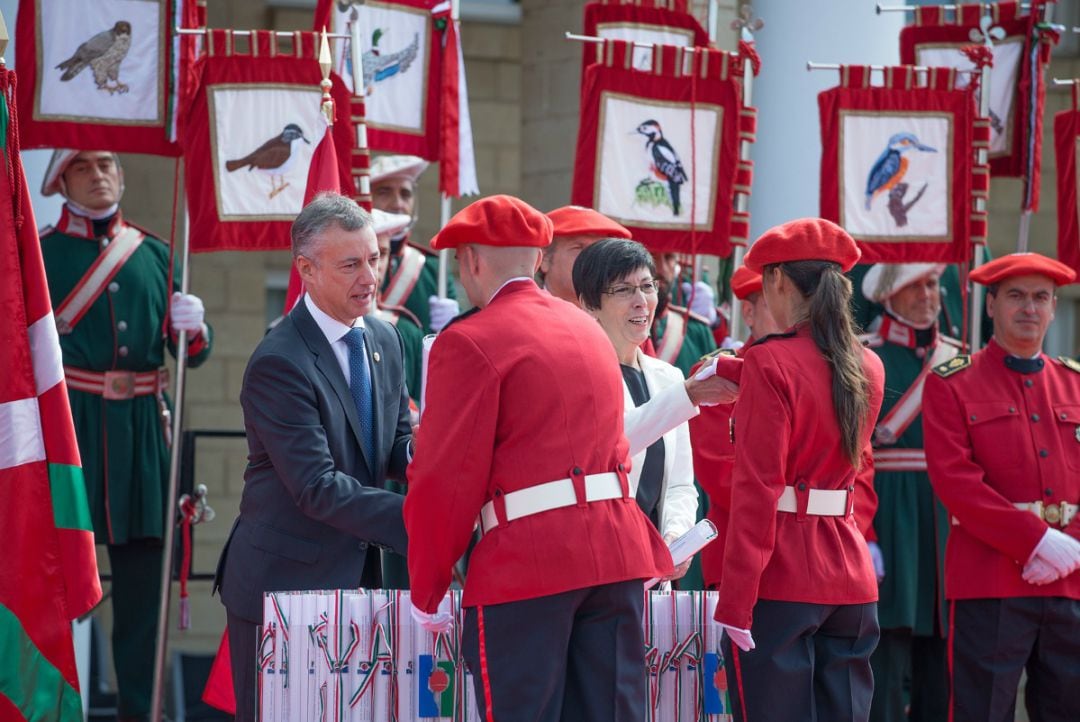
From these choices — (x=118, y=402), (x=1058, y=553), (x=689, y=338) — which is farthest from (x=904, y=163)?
(x=118, y=402)

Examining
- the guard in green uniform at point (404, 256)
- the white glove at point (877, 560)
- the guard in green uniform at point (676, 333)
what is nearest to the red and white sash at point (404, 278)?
the guard in green uniform at point (404, 256)

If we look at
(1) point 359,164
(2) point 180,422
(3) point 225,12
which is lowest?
(2) point 180,422

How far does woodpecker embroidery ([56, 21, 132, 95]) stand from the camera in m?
5.67

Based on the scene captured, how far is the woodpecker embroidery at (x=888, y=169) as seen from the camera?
6.17 meters

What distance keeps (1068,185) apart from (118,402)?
3814 millimetres

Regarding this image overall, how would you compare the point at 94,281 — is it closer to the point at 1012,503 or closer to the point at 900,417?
the point at 900,417

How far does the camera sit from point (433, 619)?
3.52 metres

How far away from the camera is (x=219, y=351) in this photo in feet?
28.5

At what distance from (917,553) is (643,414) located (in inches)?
99.0

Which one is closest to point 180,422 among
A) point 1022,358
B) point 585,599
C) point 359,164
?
point 359,164

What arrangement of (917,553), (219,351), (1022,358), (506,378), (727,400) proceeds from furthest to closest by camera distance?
(219,351) < (917,553) < (1022,358) < (727,400) < (506,378)

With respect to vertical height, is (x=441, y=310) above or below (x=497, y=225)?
below

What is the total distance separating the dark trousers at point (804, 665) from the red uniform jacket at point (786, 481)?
0.16 ft

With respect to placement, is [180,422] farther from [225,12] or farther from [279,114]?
[225,12]
